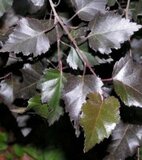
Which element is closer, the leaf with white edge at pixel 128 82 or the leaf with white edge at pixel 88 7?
the leaf with white edge at pixel 128 82

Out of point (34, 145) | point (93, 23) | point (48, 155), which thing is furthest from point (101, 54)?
point (34, 145)

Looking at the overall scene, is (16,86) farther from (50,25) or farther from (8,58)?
(50,25)

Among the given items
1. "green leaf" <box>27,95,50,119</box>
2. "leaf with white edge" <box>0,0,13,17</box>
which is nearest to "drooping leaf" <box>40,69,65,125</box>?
"green leaf" <box>27,95,50,119</box>

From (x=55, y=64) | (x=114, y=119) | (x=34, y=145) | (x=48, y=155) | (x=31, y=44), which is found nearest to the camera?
(x=114, y=119)

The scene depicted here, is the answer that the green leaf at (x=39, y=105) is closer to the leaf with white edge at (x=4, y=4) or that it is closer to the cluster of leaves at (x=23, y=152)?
the leaf with white edge at (x=4, y=4)

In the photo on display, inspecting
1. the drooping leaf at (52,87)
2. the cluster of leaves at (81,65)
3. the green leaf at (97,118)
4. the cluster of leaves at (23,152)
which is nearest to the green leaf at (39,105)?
the cluster of leaves at (81,65)
